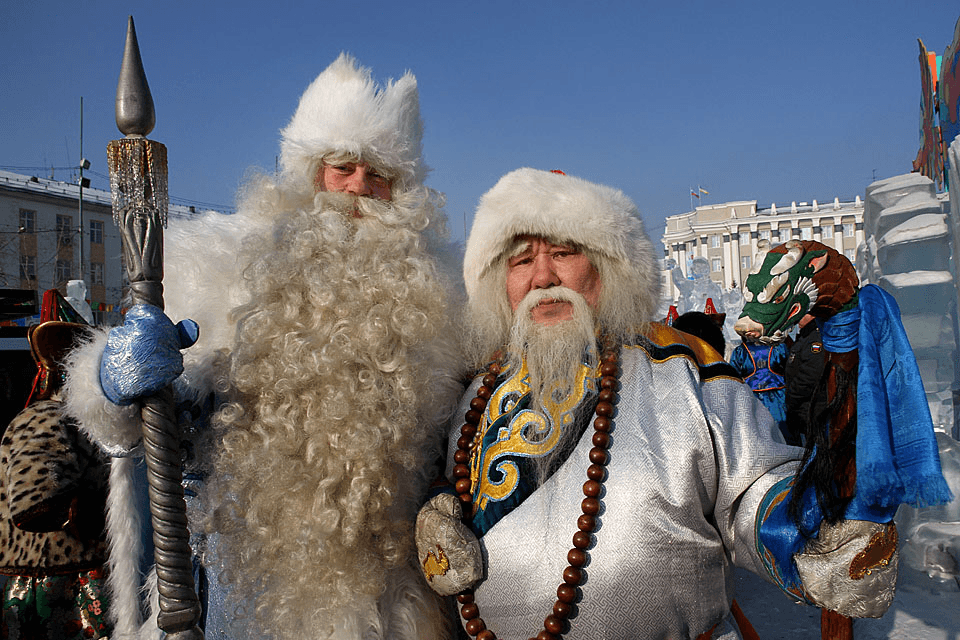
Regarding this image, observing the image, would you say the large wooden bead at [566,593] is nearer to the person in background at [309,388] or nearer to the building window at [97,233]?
the person in background at [309,388]

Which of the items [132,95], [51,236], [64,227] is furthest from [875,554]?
[51,236]

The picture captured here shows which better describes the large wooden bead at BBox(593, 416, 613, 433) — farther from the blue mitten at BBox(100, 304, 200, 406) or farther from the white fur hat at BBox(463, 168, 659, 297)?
the blue mitten at BBox(100, 304, 200, 406)

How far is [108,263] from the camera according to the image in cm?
3116

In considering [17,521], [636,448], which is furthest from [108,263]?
[636,448]

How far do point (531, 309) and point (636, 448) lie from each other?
1.77 feet

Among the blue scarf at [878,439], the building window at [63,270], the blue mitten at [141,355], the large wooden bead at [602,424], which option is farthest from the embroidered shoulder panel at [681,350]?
the building window at [63,270]

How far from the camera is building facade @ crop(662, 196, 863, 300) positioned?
205ft

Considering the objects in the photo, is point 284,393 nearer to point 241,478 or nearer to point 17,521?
point 241,478

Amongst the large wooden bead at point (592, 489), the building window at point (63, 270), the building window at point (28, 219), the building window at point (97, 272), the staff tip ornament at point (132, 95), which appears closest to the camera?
the staff tip ornament at point (132, 95)

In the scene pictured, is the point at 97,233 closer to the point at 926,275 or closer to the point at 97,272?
the point at 97,272

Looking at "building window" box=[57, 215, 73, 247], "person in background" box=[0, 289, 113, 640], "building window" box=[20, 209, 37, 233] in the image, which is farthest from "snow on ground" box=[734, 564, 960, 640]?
"building window" box=[20, 209, 37, 233]

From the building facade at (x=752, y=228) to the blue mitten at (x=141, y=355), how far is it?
62624 mm

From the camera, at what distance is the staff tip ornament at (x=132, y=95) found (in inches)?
66.0

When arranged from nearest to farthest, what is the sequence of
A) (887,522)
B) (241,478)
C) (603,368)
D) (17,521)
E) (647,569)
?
Result: 1. (887,522)
2. (647,569)
3. (241,478)
4. (603,368)
5. (17,521)
